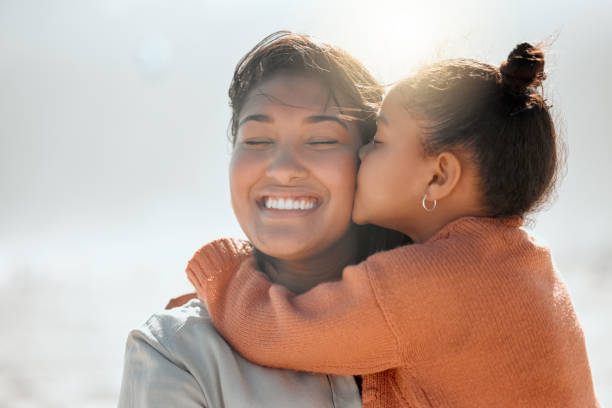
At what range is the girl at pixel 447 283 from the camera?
172cm

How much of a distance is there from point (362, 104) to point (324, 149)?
253 mm

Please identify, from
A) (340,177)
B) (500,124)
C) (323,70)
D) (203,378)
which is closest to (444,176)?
(500,124)

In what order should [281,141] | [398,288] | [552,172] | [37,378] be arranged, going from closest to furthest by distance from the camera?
1. [398,288]
2. [552,172]
3. [281,141]
4. [37,378]

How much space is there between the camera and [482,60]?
6.64ft

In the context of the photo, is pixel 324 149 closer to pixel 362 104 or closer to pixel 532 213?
pixel 362 104

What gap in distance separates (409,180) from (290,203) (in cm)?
40

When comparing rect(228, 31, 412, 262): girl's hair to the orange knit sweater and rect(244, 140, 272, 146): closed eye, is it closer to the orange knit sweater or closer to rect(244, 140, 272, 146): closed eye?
rect(244, 140, 272, 146): closed eye

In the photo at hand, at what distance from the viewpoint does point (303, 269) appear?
2.36m

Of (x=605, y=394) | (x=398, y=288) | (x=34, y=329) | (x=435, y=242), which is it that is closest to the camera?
(x=398, y=288)

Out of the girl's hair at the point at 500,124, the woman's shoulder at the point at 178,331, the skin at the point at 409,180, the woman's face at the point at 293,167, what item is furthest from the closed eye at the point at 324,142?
the woman's shoulder at the point at 178,331

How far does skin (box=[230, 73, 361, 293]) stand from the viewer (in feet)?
6.92

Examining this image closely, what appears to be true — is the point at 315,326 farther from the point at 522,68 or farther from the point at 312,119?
the point at 522,68

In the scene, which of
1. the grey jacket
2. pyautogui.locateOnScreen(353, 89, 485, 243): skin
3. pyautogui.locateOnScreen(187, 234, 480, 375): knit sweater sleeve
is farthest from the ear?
the grey jacket

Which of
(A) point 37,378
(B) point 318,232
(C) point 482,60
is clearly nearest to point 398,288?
(B) point 318,232
